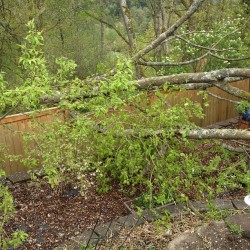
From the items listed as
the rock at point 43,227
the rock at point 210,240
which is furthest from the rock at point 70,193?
the rock at point 210,240

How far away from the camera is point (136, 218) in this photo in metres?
5.64

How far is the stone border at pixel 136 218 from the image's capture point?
5087 mm

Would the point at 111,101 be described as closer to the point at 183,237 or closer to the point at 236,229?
the point at 183,237

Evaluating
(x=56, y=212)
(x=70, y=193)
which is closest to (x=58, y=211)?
(x=56, y=212)

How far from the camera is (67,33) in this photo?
56.4 ft

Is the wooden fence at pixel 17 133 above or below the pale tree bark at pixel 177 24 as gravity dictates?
below

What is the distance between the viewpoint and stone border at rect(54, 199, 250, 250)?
5.09 m

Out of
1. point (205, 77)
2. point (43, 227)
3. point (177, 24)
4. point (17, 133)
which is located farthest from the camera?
point (17, 133)

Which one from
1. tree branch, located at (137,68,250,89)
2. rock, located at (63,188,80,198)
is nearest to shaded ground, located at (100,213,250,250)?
rock, located at (63,188,80,198)

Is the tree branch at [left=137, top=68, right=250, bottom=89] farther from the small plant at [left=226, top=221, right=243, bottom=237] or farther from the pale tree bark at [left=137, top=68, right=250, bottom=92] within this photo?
the small plant at [left=226, top=221, right=243, bottom=237]

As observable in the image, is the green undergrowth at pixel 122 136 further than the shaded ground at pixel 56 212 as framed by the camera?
No

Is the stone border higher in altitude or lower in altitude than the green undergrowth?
lower

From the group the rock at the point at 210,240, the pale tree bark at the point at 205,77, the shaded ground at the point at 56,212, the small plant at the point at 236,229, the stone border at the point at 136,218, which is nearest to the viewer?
the pale tree bark at the point at 205,77

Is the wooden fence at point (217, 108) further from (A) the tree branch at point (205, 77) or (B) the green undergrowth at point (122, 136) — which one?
(A) the tree branch at point (205, 77)
